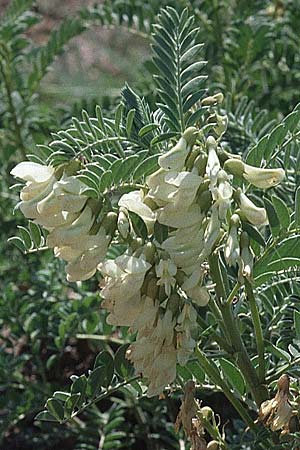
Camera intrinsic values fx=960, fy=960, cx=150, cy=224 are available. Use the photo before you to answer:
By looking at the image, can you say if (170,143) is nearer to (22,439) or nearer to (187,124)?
(187,124)

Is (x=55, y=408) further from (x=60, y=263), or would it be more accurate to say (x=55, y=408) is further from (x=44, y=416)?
(x=60, y=263)

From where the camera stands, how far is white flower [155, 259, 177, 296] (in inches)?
36.4

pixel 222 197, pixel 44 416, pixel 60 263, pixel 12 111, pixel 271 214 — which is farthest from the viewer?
pixel 12 111

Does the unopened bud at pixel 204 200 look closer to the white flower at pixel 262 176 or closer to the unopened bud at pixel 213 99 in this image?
the white flower at pixel 262 176

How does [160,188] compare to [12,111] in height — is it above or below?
above

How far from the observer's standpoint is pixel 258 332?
3.47 ft

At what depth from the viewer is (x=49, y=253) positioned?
5.91ft

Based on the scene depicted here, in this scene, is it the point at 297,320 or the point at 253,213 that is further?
the point at 297,320

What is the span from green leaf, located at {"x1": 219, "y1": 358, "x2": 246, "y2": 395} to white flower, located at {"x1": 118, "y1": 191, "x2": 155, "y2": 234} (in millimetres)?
264

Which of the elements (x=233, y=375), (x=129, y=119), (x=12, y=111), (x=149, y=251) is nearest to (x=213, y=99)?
(x=129, y=119)

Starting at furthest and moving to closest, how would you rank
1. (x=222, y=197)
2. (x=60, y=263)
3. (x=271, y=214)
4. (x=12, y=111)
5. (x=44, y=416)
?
(x=12, y=111) < (x=60, y=263) < (x=44, y=416) < (x=271, y=214) < (x=222, y=197)

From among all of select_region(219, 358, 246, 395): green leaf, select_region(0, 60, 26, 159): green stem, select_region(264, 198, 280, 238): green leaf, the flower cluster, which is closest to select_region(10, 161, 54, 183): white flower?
the flower cluster

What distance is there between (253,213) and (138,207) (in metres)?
0.11

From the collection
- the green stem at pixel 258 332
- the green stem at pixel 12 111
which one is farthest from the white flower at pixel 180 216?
the green stem at pixel 12 111
